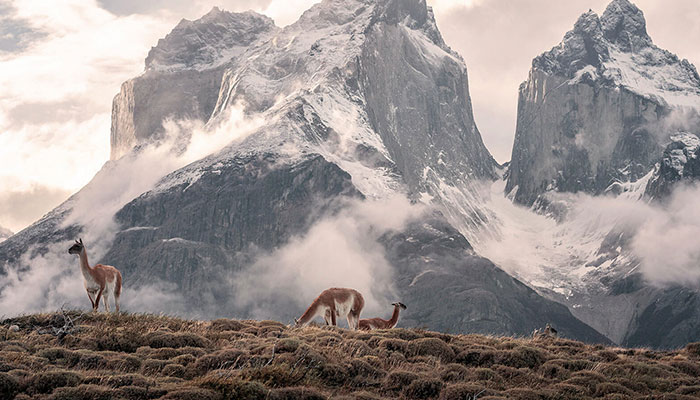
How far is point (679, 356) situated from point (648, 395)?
10750mm

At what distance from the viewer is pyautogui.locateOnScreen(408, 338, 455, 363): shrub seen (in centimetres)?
3747

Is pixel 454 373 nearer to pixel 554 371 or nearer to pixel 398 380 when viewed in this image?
pixel 398 380

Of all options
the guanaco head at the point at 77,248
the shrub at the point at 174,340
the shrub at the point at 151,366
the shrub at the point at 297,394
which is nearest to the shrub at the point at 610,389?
the shrub at the point at 297,394

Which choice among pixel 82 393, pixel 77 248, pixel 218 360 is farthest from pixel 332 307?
pixel 82 393

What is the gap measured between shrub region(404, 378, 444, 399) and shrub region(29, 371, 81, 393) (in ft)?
37.4

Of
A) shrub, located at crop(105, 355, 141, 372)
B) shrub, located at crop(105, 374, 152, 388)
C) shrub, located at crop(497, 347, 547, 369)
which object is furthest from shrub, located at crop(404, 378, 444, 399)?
shrub, located at crop(105, 355, 141, 372)

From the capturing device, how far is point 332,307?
47781 millimetres

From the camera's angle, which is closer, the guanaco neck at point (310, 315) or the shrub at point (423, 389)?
the shrub at point (423, 389)

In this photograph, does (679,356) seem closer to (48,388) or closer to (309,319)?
(309,319)

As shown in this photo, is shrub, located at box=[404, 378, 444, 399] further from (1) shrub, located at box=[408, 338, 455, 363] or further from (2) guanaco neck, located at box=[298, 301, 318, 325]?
(2) guanaco neck, located at box=[298, 301, 318, 325]

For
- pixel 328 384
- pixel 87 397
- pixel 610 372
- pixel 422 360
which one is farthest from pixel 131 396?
pixel 610 372

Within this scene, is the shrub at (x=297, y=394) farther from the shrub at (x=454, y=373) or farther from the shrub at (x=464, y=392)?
the shrub at (x=454, y=373)

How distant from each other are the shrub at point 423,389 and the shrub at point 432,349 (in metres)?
5.56

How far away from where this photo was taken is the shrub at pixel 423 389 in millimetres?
31078
